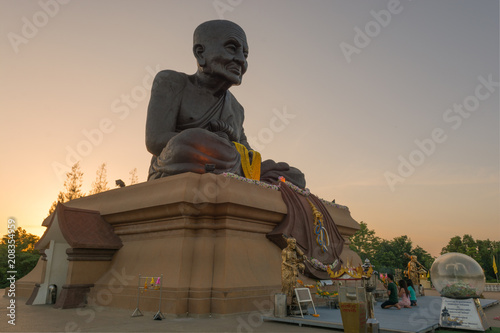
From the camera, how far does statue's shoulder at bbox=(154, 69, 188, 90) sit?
10.0m

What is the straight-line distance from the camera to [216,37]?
1007 centimetres

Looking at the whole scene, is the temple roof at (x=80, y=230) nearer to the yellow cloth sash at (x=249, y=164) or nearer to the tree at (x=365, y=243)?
the yellow cloth sash at (x=249, y=164)

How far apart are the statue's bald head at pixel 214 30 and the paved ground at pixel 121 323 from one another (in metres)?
7.14

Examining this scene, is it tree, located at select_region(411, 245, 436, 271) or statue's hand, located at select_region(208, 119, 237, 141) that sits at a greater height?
statue's hand, located at select_region(208, 119, 237, 141)

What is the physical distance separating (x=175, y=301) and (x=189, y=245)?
1.16 meters

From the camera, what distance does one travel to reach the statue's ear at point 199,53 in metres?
10.2

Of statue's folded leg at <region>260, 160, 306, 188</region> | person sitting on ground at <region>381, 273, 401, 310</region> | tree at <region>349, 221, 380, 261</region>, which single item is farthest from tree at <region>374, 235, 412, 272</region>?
person sitting on ground at <region>381, 273, 401, 310</region>

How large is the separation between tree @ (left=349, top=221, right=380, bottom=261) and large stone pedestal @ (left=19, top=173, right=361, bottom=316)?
1326 inches

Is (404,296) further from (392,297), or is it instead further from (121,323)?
Result: (121,323)

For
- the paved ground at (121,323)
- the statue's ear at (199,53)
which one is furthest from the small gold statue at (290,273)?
the statue's ear at (199,53)

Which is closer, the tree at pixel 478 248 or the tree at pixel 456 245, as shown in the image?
the tree at pixel 478 248

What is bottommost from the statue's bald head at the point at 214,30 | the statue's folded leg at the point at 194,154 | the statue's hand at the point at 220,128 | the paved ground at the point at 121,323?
the paved ground at the point at 121,323

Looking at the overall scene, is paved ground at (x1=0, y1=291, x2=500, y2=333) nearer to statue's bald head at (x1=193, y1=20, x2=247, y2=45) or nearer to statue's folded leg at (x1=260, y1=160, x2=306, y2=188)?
statue's folded leg at (x1=260, y1=160, x2=306, y2=188)

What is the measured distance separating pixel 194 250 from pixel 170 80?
201 inches
